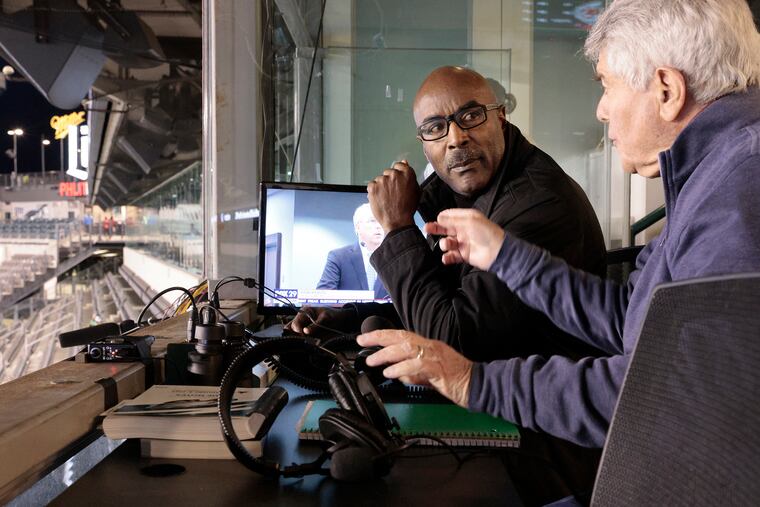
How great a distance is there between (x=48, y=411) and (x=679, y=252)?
0.77 metres

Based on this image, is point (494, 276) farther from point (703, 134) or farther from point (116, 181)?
point (116, 181)

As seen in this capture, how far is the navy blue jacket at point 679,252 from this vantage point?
2.29ft

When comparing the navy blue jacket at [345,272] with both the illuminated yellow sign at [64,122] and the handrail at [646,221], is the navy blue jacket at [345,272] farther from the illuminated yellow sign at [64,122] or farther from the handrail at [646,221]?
the illuminated yellow sign at [64,122]

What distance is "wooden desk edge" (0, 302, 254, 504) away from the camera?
803mm

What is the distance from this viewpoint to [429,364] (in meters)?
0.91

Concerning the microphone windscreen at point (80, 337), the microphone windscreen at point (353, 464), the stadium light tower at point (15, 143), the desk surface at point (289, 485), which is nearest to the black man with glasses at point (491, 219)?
the desk surface at point (289, 485)

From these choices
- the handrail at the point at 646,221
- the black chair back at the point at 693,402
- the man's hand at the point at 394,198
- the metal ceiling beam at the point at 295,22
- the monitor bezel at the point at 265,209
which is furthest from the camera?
the metal ceiling beam at the point at 295,22

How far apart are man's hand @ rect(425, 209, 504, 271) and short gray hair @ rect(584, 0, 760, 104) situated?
294mm

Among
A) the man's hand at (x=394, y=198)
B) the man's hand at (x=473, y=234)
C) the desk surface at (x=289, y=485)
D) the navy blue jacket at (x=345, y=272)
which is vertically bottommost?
the desk surface at (x=289, y=485)

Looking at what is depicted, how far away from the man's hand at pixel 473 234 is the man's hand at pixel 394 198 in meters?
0.34

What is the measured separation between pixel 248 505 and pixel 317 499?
0.25 ft

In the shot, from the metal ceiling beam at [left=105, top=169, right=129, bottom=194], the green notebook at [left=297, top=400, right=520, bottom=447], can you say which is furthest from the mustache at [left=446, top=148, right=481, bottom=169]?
the metal ceiling beam at [left=105, top=169, right=129, bottom=194]

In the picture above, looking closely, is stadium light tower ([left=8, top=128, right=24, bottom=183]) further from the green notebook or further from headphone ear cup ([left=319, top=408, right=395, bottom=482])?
headphone ear cup ([left=319, top=408, right=395, bottom=482])

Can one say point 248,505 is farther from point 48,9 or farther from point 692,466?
point 48,9
